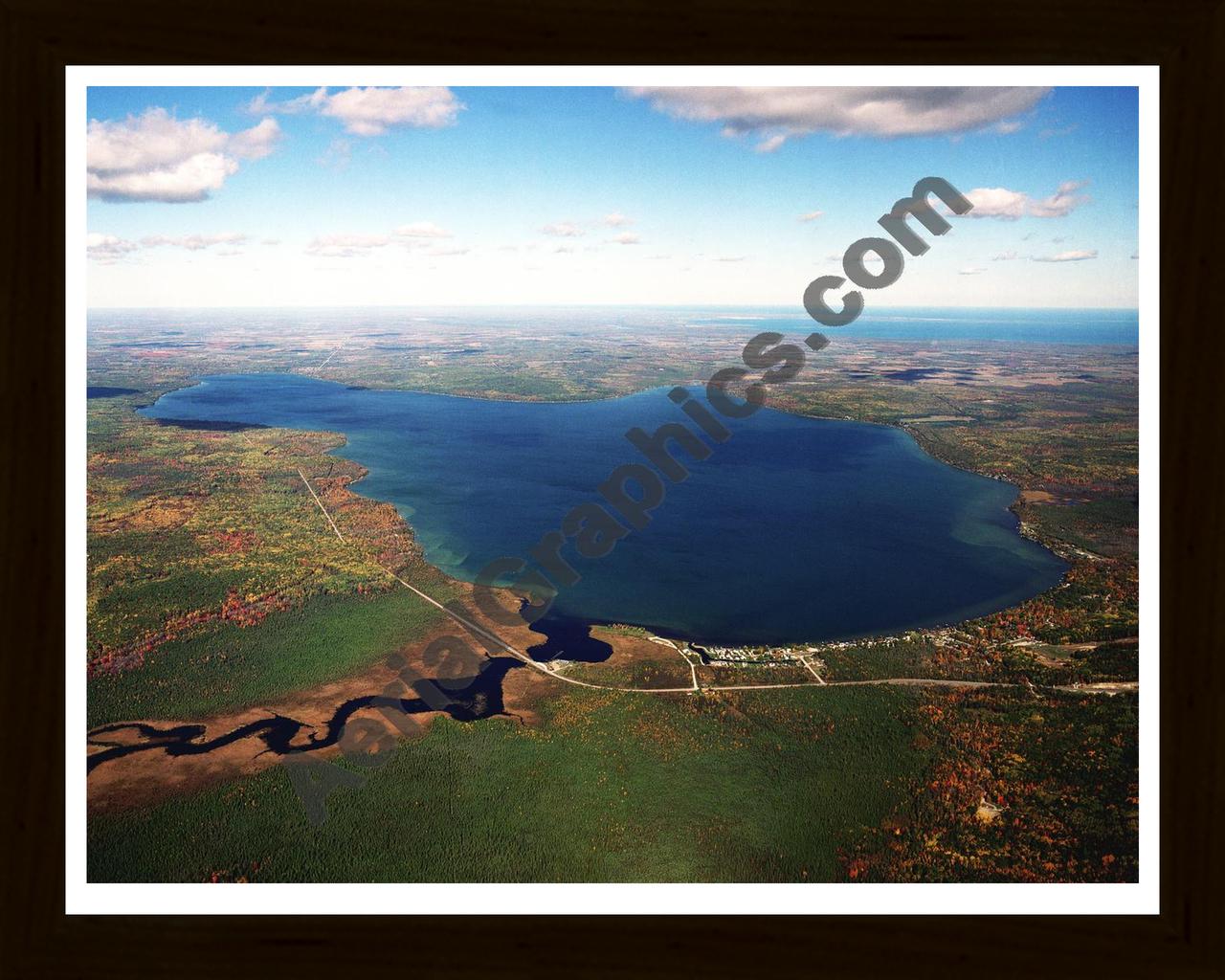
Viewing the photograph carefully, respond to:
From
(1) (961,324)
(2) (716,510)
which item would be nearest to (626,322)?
(1) (961,324)

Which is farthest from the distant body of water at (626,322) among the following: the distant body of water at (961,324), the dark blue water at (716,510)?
the dark blue water at (716,510)

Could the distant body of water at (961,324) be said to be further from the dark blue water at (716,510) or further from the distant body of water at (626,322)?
the dark blue water at (716,510)

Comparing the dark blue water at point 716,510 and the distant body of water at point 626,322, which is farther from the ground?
the distant body of water at point 626,322

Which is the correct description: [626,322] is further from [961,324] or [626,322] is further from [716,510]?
[716,510]

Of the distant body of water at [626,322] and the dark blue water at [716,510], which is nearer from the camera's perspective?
the dark blue water at [716,510]

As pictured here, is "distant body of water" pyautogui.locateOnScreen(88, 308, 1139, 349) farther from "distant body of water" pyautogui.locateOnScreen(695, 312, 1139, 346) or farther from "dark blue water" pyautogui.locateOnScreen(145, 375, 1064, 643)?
"dark blue water" pyautogui.locateOnScreen(145, 375, 1064, 643)

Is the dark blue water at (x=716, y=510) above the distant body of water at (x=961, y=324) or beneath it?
beneath

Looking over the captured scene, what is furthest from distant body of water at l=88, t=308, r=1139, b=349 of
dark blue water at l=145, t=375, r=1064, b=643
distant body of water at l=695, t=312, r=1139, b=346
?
dark blue water at l=145, t=375, r=1064, b=643
